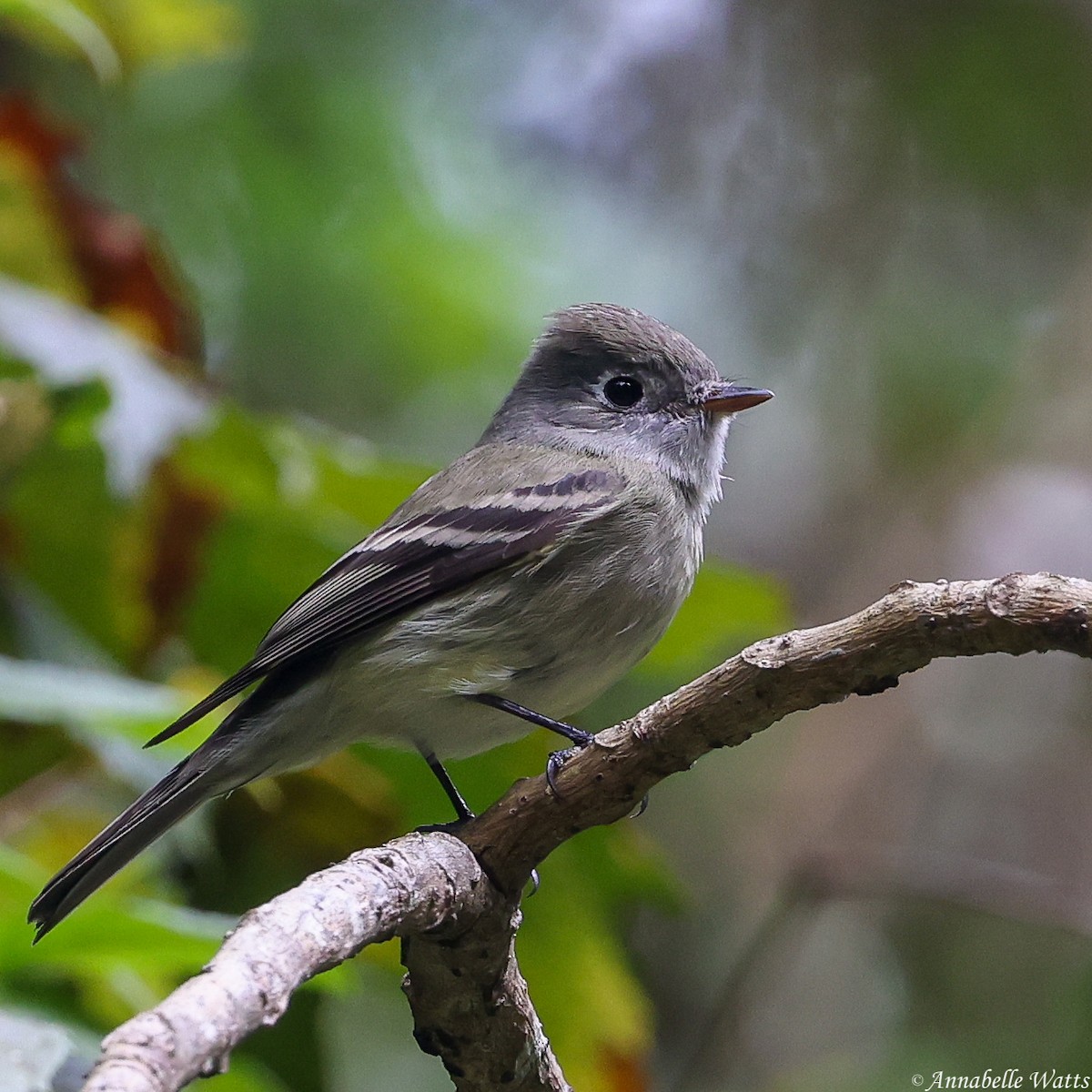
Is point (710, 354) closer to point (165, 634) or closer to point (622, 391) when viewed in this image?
point (622, 391)

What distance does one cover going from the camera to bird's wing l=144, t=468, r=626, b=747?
10.6ft

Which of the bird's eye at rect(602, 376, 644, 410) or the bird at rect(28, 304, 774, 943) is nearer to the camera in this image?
the bird at rect(28, 304, 774, 943)

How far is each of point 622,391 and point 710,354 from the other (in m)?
2.77

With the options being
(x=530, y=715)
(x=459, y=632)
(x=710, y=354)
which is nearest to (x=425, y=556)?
(x=459, y=632)

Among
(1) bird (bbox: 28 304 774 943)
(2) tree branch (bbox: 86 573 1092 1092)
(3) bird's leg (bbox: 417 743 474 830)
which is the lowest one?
(2) tree branch (bbox: 86 573 1092 1092)

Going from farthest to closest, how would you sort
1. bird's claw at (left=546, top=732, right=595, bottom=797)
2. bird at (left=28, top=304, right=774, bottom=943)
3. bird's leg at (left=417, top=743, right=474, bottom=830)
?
bird's leg at (left=417, top=743, right=474, bottom=830), bird at (left=28, top=304, right=774, bottom=943), bird's claw at (left=546, top=732, right=595, bottom=797)

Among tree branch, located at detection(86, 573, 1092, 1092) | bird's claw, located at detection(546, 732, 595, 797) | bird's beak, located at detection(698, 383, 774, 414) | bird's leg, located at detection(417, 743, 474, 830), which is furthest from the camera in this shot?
bird's beak, located at detection(698, 383, 774, 414)

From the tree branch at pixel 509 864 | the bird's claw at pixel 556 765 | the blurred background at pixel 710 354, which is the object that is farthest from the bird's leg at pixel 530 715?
the blurred background at pixel 710 354

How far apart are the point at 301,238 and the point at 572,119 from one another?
174 cm

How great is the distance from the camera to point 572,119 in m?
7.36

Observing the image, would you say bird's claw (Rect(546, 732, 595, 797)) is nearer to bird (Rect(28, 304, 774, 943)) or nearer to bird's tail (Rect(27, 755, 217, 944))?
bird (Rect(28, 304, 774, 943))

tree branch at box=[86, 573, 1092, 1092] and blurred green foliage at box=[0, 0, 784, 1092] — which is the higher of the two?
blurred green foliage at box=[0, 0, 784, 1092]

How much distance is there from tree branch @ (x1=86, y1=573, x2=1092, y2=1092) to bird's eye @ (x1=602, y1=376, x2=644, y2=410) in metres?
1.85

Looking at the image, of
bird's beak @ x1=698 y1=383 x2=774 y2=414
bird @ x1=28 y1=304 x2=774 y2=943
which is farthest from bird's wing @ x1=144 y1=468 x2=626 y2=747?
bird's beak @ x1=698 y1=383 x2=774 y2=414
